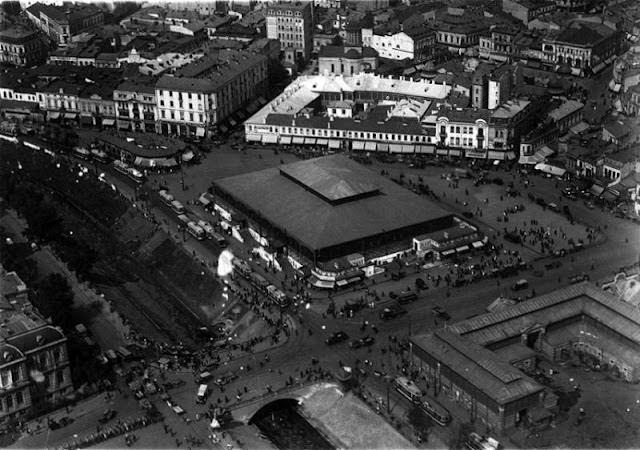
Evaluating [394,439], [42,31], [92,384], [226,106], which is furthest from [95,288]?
[42,31]

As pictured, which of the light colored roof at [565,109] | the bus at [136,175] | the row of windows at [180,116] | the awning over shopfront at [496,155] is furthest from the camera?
the row of windows at [180,116]

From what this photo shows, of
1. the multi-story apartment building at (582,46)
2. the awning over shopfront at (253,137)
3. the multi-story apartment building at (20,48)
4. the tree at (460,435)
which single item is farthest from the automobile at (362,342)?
the multi-story apartment building at (20,48)

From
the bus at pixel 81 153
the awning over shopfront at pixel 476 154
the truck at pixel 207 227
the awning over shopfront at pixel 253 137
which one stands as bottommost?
the bus at pixel 81 153

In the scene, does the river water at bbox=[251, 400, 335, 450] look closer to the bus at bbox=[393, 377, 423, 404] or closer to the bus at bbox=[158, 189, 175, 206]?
the bus at bbox=[393, 377, 423, 404]

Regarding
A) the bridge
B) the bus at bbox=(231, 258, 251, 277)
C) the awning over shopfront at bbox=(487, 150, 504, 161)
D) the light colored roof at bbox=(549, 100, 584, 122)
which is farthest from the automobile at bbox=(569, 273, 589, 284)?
the light colored roof at bbox=(549, 100, 584, 122)

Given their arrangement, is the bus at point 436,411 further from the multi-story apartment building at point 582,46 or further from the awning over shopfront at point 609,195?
the multi-story apartment building at point 582,46

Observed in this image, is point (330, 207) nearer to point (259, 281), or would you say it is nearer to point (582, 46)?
point (259, 281)

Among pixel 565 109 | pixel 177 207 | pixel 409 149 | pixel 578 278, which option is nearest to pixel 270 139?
pixel 409 149
